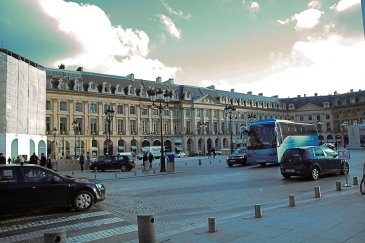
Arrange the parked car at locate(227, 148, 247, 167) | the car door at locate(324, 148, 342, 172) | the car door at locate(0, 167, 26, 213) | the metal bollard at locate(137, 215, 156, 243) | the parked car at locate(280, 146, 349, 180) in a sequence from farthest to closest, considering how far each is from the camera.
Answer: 1. the parked car at locate(227, 148, 247, 167)
2. the car door at locate(324, 148, 342, 172)
3. the parked car at locate(280, 146, 349, 180)
4. the car door at locate(0, 167, 26, 213)
5. the metal bollard at locate(137, 215, 156, 243)

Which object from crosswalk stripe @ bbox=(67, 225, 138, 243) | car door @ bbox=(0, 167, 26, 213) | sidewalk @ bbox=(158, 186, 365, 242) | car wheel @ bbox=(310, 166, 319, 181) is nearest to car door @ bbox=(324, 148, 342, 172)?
car wheel @ bbox=(310, 166, 319, 181)

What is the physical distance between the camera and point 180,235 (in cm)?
743

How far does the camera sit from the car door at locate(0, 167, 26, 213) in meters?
9.95

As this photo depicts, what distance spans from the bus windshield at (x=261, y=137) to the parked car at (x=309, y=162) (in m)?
9.69

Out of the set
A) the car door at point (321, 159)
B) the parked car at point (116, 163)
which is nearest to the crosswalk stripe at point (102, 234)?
the car door at point (321, 159)

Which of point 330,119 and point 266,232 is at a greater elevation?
point 330,119

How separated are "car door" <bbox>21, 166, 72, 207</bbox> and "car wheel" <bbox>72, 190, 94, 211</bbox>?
0.31 m

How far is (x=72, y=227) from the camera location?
8.84m

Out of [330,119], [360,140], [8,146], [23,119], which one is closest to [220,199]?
[8,146]

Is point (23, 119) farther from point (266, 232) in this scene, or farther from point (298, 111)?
point (298, 111)

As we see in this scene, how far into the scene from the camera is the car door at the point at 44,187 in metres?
10.4

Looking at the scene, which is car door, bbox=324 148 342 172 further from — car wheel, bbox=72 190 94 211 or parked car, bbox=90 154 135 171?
parked car, bbox=90 154 135 171

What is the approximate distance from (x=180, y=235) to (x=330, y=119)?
4848 inches

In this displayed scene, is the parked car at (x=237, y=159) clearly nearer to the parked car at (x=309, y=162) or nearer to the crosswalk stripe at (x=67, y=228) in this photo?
the parked car at (x=309, y=162)
